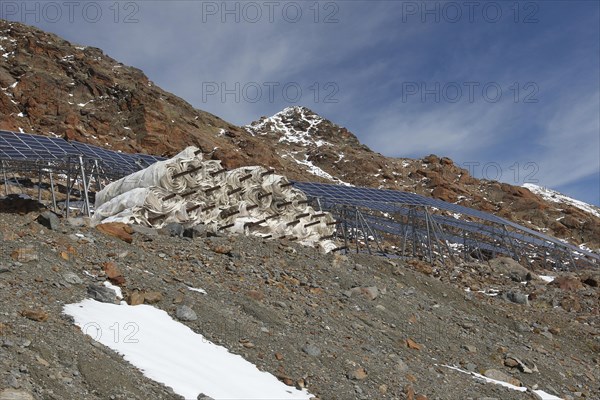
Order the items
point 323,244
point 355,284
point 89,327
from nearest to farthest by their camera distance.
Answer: point 89,327 → point 355,284 → point 323,244

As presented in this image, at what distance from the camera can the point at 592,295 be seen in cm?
2252

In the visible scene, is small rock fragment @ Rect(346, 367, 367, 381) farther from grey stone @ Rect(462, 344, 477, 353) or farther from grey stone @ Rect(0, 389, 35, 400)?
grey stone @ Rect(0, 389, 35, 400)

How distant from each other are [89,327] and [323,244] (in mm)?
14202

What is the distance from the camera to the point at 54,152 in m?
23.4

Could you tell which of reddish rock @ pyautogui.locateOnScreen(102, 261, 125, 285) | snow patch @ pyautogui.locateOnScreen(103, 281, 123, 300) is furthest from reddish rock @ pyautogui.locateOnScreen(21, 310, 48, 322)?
reddish rock @ pyautogui.locateOnScreen(102, 261, 125, 285)

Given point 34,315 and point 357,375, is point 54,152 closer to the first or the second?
point 34,315

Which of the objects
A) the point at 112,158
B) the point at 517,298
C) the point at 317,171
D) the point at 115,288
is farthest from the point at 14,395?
the point at 317,171

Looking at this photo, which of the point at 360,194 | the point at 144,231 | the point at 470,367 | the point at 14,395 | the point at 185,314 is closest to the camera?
the point at 14,395

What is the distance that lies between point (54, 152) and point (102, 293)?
15.9 m

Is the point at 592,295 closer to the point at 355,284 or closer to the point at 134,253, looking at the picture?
the point at 355,284

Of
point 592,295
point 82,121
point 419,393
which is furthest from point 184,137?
point 419,393

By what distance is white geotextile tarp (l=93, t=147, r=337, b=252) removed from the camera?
17.6m

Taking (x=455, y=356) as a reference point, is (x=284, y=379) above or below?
below

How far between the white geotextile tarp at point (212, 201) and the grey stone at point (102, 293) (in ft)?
24.2
